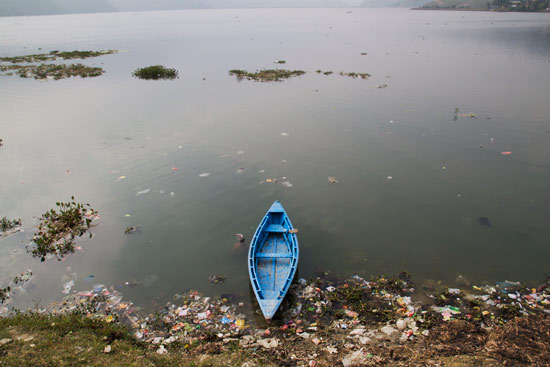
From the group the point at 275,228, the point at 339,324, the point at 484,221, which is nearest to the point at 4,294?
the point at 275,228

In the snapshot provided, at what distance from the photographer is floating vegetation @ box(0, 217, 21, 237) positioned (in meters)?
11.0

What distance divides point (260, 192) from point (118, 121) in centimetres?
1324

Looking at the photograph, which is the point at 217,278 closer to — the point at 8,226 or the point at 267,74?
the point at 8,226

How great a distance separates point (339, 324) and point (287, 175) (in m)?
7.91

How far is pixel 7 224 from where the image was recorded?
11.2 m

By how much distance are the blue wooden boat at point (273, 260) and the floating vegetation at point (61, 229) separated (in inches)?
236

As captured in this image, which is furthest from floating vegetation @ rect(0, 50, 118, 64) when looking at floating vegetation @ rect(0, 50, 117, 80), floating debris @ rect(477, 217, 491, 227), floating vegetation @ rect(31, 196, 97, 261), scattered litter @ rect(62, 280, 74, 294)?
floating debris @ rect(477, 217, 491, 227)

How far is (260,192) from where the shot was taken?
43.4ft

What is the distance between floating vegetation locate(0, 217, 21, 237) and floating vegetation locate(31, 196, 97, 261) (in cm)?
73

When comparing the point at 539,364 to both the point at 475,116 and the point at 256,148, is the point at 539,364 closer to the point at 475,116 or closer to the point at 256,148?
the point at 256,148

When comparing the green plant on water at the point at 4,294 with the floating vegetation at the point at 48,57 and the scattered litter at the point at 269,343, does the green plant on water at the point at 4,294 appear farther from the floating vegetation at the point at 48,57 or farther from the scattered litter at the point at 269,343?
the floating vegetation at the point at 48,57

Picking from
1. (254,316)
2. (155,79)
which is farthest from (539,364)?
(155,79)

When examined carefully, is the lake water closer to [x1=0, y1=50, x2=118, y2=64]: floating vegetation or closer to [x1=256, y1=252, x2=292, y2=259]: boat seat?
[x1=256, y1=252, x2=292, y2=259]: boat seat

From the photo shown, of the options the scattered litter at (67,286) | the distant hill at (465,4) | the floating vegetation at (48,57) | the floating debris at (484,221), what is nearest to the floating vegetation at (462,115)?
the floating debris at (484,221)
